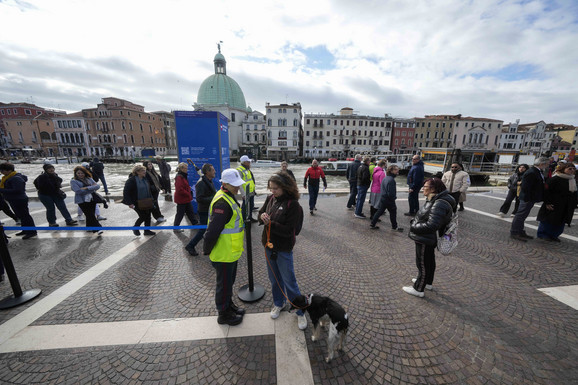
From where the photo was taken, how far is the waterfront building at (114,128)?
52.6 metres

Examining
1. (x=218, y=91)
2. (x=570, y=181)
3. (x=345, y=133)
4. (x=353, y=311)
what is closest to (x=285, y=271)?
(x=353, y=311)

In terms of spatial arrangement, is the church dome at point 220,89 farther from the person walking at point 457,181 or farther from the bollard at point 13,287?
the bollard at point 13,287

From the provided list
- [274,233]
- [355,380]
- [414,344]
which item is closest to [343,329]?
[355,380]

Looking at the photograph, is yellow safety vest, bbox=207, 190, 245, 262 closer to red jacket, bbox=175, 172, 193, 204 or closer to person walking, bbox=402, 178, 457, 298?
person walking, bbox=402, 178, 457, 298

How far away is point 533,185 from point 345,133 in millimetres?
52219

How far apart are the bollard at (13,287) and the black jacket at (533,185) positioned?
1019cm

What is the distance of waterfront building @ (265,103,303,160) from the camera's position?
173 feet

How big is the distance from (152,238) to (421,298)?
6.14m

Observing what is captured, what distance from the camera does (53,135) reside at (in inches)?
2221

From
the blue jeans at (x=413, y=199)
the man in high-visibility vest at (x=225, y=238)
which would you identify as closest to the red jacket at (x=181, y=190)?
the man in high-visibility vest at (x=225, y=238)

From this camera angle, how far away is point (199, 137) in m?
7.38

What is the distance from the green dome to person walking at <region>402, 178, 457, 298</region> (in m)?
64.4

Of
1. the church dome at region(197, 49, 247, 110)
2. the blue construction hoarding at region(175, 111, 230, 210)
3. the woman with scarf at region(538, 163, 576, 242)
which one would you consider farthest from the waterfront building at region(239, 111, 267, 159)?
the woman with scarf at region(538, 163, 576, 242)

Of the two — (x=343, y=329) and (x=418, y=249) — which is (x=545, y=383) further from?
(x=343, y=329)
